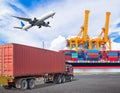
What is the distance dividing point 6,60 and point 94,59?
78.6 meters

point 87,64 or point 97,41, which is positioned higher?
point 97,41

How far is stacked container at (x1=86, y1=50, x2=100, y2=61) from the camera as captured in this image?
9594 cm

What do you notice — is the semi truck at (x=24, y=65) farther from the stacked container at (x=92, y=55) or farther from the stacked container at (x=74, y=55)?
the stacked container at (x=92, y=55)

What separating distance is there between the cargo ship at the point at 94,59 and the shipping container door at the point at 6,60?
7599 centimetres

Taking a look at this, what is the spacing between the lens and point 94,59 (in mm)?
96125

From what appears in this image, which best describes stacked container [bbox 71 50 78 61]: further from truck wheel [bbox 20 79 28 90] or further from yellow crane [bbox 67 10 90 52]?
truck wheel [bbox 20 79 28 90]

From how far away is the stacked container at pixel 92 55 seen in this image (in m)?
95.9

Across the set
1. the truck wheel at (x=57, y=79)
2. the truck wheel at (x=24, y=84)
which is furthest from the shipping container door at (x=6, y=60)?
the truck wheel at (x=57, y=79)

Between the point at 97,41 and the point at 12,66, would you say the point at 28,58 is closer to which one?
the point at 12,66

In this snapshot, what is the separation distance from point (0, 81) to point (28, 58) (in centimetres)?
316

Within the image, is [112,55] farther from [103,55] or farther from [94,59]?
[94,59]

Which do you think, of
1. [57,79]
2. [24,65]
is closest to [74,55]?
[57,79]

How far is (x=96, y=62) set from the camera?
314 ft

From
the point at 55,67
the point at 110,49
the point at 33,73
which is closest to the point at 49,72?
the point at 55,67
